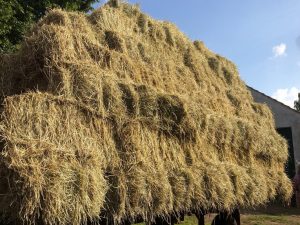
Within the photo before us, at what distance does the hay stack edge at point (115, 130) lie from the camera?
134 inches

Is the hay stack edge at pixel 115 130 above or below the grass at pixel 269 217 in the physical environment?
above

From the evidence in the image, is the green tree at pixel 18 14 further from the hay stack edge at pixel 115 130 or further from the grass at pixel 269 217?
the grass at pixel 269 217

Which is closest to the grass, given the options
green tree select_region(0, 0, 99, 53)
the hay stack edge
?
the hay stack edge

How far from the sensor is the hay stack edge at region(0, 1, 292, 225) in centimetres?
342

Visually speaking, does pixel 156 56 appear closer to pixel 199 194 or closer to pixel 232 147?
pixel 232 147

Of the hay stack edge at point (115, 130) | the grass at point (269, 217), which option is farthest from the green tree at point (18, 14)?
the grass at point (269, 217)

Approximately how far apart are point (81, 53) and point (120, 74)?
54cm

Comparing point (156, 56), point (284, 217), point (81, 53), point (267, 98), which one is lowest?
point (284, 217)

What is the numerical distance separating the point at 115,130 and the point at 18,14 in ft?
28.9

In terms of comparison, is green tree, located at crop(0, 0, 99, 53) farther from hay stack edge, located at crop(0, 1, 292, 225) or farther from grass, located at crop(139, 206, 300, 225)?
grass, located at crop(139, 206, 300, 225)

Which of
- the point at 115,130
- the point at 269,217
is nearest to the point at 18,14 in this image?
the point at 115,130

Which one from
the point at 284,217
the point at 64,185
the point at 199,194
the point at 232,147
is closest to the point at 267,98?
the point at 284,217

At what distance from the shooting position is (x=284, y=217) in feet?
46.5

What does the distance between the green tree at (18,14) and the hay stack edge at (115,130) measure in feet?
12.4
